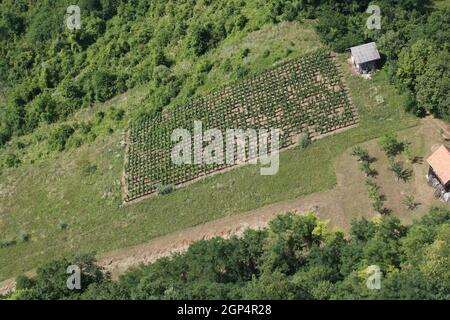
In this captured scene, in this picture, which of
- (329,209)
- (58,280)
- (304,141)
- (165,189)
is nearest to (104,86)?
(165,189)

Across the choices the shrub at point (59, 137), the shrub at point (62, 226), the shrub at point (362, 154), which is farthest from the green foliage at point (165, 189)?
the shrub at point (362, 154)

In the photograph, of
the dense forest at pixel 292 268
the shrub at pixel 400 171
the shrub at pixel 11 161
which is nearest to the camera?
the dense forest at pixel 292 268

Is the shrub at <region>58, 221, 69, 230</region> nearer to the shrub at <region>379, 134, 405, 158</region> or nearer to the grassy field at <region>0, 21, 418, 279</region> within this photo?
the grassy field at <region>0, 21, 418, 279</region>

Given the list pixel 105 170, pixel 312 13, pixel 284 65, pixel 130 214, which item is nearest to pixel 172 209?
pixel 130 214

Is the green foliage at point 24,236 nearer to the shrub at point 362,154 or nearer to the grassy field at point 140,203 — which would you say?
the grassy field at point 140,203

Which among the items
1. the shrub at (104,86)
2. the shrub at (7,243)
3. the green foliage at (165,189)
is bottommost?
the shrub at (7,243)

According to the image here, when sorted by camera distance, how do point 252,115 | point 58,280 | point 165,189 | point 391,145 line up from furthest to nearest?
point 252,115
point 165,189
point 391,145
point 58,280

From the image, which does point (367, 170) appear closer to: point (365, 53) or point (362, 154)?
point (362, 154)
